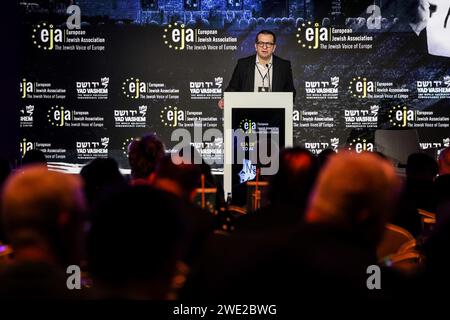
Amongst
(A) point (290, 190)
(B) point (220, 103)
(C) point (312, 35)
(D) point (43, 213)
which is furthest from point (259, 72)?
(D) point (43, 213)

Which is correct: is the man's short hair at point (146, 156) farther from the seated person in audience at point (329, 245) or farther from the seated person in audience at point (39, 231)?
the seated person in audience at point (39, 231)

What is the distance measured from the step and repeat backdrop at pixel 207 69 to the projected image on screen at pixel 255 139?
83.6 inches

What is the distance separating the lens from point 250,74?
30.3ft

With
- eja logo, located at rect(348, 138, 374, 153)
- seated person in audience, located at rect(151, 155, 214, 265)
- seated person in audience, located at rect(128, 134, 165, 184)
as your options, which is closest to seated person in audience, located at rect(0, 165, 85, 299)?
seated person in audience, located at rect(151, 155, 214, 265)

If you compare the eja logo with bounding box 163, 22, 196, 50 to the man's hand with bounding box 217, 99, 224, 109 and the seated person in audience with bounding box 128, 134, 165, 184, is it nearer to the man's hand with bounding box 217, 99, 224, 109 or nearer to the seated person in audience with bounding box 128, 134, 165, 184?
the man's hand with bounding box 217, 99, 224, 109

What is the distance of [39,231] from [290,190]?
151 cm

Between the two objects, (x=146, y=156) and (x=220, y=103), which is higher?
(x=220, y=103)

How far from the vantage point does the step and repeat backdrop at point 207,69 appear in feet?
30.0

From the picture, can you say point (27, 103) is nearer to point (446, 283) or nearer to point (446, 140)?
point (446, 140)

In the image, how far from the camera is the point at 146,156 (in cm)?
423

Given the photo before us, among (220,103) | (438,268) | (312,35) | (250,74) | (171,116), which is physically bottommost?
(438,268)

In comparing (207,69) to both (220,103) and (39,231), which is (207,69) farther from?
(39,231)

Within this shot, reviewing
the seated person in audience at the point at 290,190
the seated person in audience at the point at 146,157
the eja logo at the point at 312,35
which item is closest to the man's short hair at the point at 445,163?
the seated person in audience at the point at 146,157

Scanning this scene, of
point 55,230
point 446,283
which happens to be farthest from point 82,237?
point 446,283
